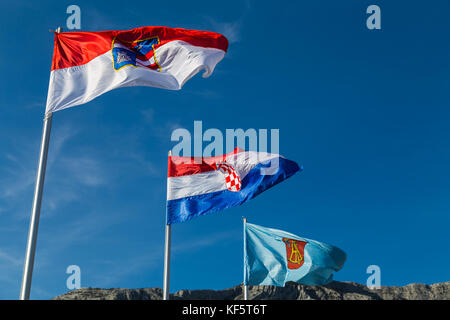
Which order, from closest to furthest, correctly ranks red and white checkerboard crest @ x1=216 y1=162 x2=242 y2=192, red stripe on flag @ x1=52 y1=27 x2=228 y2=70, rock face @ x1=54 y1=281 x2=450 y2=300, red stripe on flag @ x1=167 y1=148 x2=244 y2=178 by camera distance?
red stripe on flag @ x1=52 y1=27 x2=228 y2=70, red stripe on flag @ x1=167 y1=148 x2=244 y2=178, red and white checkerboard crest @ x1=216 y1=162 x2=242 y2=192, rock face @ x1=54 y1=281 x2=450 y2=300

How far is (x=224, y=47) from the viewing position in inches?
611

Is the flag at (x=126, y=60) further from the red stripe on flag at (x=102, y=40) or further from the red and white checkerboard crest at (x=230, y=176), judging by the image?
the red and white checkerboard crest at (x=230, y=176)

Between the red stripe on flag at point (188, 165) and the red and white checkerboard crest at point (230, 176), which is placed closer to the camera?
the red stripe on flag at point (188, 165)

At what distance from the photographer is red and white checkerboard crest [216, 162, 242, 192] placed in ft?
67.4

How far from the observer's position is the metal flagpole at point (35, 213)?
10.5 meters

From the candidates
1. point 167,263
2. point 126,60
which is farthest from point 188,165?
point 126,60

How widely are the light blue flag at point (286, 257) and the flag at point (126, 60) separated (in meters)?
11.1

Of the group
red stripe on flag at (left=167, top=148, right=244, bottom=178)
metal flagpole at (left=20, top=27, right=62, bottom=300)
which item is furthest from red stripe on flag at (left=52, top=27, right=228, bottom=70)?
red stripe on flag at (left=167, top=148, right=244, bottom=178)

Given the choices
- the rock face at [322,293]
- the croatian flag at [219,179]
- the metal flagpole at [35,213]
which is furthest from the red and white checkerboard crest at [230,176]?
the rock face at [322,293]

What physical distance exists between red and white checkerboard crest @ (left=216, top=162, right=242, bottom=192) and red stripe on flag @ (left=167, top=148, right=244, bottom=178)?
0.30 meters

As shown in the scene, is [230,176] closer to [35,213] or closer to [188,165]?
[188,165]

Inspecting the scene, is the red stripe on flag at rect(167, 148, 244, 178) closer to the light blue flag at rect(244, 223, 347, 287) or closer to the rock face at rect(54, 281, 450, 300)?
the light blue flag at rect(244, 223, 347, 287)
